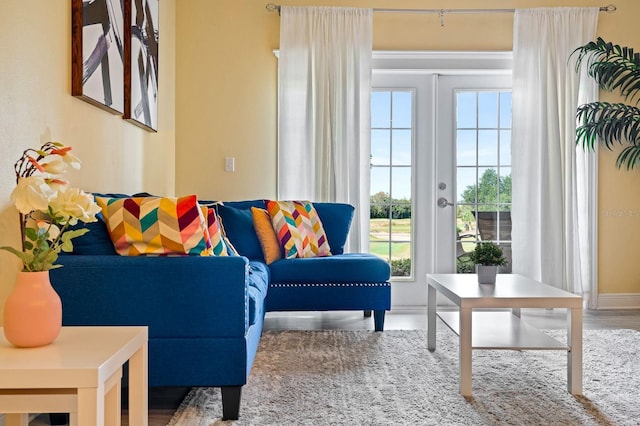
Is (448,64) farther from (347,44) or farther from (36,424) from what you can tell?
(36,424)

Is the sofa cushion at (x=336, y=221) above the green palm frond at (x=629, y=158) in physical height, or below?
below

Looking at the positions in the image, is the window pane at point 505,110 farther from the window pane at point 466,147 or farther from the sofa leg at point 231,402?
the sofa leg at point 231,402

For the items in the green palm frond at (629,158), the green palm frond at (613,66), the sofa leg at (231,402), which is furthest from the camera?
the green palm frond at (629,158)

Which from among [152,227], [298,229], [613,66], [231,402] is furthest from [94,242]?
[613,66]

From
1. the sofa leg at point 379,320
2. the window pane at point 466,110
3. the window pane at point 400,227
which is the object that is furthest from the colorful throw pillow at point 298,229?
the window pane at point 466,110

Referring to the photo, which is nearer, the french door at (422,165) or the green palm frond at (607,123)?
the green palm frond at (607,123)

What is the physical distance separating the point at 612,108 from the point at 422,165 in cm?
152

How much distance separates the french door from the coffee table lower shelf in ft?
5.19

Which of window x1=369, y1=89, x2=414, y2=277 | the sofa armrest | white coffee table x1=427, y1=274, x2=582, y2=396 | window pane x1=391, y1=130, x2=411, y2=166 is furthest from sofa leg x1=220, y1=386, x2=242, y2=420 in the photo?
window pane x1=391, y1=130, x2=411, y2=166

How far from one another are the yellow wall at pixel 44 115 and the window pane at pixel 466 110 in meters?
2.66

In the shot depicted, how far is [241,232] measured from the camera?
393 cm

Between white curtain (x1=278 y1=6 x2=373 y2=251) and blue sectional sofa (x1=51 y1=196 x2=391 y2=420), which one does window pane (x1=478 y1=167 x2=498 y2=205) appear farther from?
blue sectional sofa (x1=51 y1=196 x2=391 y2=420)

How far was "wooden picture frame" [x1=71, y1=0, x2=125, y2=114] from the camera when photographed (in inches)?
103

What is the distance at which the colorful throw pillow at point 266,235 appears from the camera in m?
3.82
